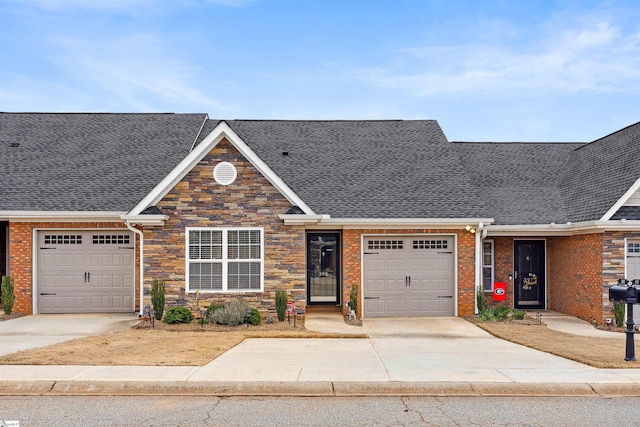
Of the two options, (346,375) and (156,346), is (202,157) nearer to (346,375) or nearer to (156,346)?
(156,346)

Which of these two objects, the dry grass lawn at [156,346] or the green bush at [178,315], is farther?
the green bush at [178,315]

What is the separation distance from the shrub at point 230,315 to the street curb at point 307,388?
5.89 m

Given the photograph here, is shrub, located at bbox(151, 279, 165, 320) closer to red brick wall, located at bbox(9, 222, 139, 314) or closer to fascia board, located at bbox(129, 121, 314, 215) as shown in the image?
fascia board, located at bbox(129, 121, 314, 215)

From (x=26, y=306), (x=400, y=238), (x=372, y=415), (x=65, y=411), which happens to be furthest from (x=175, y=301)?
(x=372, y=415)

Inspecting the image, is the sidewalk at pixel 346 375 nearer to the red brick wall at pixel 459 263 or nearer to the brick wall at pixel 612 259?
the red brick wall at pixel 459 263

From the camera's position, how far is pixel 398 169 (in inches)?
720

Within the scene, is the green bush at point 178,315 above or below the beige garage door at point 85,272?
A: below

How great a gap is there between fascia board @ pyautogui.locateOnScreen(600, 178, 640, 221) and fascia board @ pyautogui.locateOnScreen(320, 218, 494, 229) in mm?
3012

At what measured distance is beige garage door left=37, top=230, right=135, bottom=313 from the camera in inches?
646

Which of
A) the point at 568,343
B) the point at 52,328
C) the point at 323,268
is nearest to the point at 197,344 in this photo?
the point at 52,328

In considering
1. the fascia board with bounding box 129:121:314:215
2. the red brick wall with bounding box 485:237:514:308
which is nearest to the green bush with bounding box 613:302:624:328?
the red brick wall with bounding box 485:237:514:308

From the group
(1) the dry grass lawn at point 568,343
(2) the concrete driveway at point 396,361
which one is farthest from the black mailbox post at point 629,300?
(2) the concrete driveway at point 396,361

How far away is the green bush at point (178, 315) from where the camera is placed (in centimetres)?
1404

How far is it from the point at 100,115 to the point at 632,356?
19.5m
